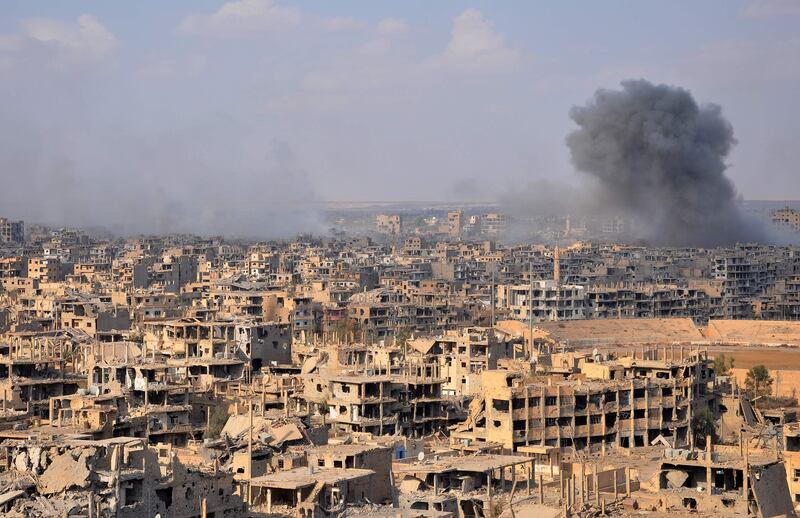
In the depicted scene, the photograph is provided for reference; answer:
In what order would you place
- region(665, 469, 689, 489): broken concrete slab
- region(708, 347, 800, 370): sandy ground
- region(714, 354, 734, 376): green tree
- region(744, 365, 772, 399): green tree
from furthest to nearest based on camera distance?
region(708, 347, 800, 370): sandy ground < region(714, 354, 734, 376): green tree < region(744, 365, 772, 399): green tree < region(665, 469, 689, 489): broken concrete slab

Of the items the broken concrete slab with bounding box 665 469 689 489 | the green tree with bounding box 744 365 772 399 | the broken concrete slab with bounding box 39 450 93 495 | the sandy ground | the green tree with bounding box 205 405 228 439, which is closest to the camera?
the broken concrete slab with bounding box 39 450 93 495

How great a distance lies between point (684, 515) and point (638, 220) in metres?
80.4

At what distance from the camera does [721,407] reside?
37469mm

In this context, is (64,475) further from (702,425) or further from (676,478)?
(702,425)

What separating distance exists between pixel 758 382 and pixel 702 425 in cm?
998

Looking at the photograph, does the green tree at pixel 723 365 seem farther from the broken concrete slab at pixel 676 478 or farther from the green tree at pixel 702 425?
the broken concrete slab at pixel 676 478

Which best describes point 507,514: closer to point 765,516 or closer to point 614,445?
point 765,516

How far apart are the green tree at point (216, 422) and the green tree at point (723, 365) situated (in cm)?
1487

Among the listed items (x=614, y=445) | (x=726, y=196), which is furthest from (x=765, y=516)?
(x=726, y=196)

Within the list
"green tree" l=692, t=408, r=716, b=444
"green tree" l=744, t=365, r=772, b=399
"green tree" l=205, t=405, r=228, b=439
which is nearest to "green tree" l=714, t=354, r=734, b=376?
"green tree" l=744, t=365, r=772, b=399

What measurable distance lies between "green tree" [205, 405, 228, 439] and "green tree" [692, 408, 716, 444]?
926 cm

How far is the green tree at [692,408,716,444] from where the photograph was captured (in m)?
35.5

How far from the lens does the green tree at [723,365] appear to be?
1797 inches

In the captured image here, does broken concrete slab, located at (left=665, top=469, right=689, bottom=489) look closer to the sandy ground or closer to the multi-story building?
the sandy ground
